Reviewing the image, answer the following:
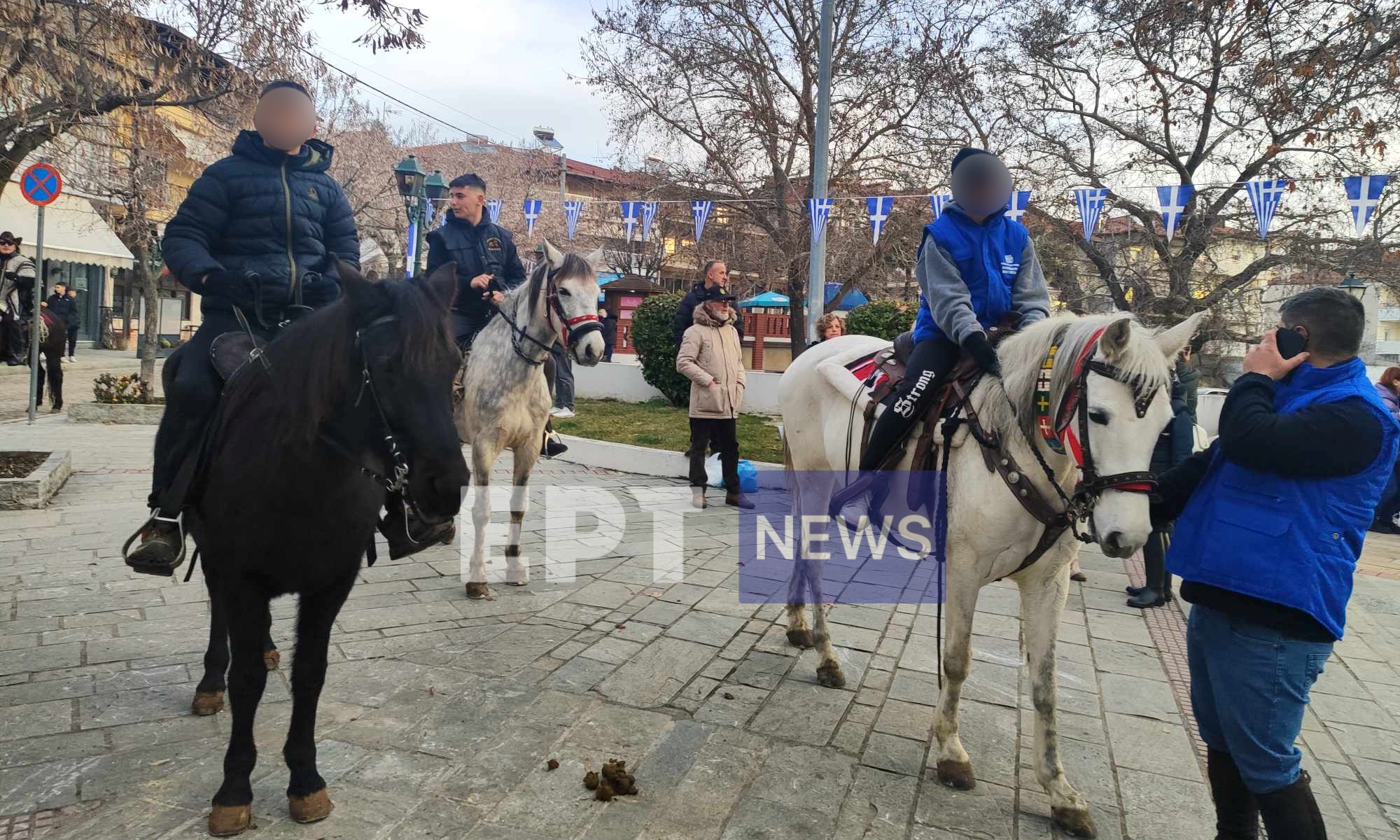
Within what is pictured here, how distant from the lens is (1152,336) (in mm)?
2928

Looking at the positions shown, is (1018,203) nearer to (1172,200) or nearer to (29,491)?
(1172,200)

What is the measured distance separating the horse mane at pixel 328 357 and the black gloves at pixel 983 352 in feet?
6.88

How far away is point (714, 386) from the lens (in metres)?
9.04

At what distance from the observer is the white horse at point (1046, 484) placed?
2.77m

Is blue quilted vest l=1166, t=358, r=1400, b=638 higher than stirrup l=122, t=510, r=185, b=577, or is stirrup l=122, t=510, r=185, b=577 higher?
blue quilted vest l=1166, t=358, r=1400, b=638

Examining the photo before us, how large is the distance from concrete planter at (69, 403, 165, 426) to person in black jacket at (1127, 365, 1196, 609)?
13132 millimetres

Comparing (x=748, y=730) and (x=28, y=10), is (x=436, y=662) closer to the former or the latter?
(x=748, y=730)

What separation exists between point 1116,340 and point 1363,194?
308 inches

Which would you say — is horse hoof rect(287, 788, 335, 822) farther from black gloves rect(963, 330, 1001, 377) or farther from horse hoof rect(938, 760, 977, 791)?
black gloves rect(963, 330, 1001, 377)

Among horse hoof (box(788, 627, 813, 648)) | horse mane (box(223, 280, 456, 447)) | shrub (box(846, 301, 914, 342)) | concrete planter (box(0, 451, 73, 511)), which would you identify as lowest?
horse hoof (box(788, 627, 813, 648))

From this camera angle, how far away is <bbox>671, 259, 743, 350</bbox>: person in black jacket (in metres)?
9.28

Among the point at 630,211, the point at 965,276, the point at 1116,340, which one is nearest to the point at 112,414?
the point at 630,211

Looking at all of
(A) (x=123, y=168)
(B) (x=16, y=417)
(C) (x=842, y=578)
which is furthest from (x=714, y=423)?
(A) (x=123, y=168)

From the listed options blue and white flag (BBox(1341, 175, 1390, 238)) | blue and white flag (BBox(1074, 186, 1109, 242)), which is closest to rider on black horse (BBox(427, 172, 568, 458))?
blue and white flag (BBox(1074, 186, 1109, 242))
